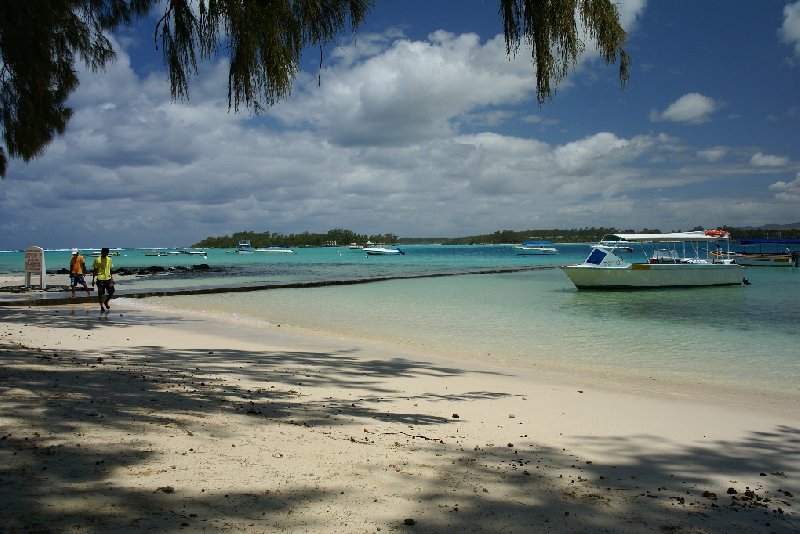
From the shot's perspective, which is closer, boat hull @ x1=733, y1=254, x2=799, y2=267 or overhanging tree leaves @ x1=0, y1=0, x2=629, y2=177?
overhanging tree leaves @ x1=0, y1=0, x2=629, y2=177

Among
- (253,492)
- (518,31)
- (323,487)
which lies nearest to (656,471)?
(323,487)

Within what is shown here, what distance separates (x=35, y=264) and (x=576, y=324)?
78.8 ft

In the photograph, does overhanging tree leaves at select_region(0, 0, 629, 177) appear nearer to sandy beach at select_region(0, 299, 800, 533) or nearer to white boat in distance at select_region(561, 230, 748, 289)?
sandy beach at select_region(0, 299, 800, 533)

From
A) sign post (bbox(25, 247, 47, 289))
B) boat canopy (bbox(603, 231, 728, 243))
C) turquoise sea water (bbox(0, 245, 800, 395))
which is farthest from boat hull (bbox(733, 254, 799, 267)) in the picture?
sign post (bbox(25, 247, 47, 289))

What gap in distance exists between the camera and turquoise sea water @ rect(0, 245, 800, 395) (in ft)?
34.9

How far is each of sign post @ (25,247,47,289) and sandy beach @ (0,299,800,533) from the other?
19.2 meters

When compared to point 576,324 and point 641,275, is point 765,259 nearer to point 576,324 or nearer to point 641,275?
point 641,275

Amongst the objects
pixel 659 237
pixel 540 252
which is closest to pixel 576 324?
pixel 659 237

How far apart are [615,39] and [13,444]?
6.01 m

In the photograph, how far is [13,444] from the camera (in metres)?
3.71

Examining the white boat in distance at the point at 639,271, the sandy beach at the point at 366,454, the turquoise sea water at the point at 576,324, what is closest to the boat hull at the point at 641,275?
the white boat in distance at the point at 639,271

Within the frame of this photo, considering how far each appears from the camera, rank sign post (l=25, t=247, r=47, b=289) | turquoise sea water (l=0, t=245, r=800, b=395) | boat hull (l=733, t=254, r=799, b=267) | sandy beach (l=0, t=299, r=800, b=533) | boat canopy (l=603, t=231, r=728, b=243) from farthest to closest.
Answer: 1. boat hull (l=733, t=254, r=799, b=267)
2. boat canopy (l=603, t=231, r=728, b=243)
3. sign post (l=25, t=247, r=47, b=289)
4. turquoise sea water (l=0, t=245, r=800, b=395)
5. sandy beach (l=0, t=299, r=800, b=533)

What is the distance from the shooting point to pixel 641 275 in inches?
1136

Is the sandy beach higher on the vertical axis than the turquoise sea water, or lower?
higher
